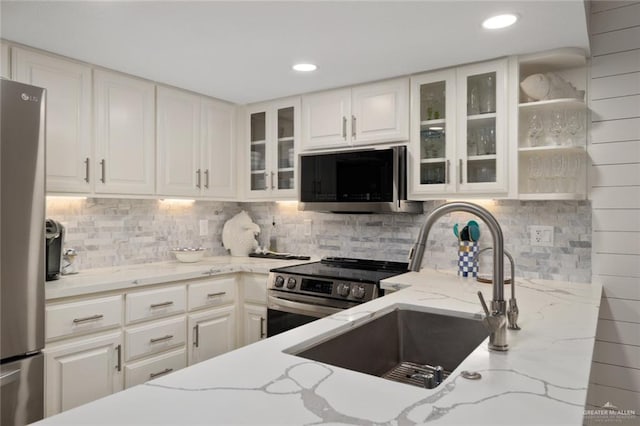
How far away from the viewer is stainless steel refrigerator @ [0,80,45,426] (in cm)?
179

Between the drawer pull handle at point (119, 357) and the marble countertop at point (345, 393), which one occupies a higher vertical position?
the marble countertop at point (345, 393)

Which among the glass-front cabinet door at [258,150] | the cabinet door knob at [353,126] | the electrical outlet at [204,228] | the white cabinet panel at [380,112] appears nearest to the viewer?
the white cabinet panel at [380,112]

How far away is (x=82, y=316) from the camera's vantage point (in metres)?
2.19

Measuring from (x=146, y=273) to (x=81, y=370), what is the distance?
625 millimetres

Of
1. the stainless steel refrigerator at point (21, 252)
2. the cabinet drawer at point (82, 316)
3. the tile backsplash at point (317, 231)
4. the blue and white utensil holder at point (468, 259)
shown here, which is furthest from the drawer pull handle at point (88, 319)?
the blue and white utensil holder at point (468, 259)

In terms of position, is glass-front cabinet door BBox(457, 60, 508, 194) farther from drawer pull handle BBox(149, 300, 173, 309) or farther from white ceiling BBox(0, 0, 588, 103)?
drawer pull handle BBox(149, 300, 173, 309)

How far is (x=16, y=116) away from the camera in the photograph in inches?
72.2

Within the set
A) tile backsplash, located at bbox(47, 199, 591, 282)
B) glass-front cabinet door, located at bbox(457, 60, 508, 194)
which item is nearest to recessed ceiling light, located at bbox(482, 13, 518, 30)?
glass-front cabinet door, located at bbox(457, 60, 508, 194)

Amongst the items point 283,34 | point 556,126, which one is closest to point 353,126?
point 283,34

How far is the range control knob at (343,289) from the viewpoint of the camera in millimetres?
2523

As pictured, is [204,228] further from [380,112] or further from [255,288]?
[380,112]

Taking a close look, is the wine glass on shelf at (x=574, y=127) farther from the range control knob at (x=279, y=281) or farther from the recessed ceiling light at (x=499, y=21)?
the range control knob at (x=279, y=281)

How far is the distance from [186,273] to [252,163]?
1.15m

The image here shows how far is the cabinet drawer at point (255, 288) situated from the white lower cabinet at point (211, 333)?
15cm
